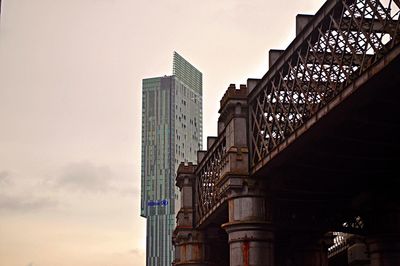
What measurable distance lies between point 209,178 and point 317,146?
26633 mm

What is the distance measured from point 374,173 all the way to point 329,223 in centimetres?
1044

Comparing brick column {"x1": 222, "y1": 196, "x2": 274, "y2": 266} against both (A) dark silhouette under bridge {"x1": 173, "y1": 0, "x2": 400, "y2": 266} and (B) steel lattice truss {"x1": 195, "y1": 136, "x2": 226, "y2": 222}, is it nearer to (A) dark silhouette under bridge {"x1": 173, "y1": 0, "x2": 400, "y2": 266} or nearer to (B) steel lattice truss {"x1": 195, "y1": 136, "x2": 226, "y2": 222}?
(A) dark silhouette under bridge {"x1": 173, "y1": 0, "x2": 400, "y2": 266}

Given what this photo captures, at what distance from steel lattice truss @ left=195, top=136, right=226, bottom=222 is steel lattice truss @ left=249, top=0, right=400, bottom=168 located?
1073 centimetres

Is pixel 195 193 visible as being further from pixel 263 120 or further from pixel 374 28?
pixel 374 28

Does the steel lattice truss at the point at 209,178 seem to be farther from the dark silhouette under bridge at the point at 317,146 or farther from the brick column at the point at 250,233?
the brick column at the point at 250,233

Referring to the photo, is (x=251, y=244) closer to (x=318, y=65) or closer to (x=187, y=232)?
(x=318, y=65)

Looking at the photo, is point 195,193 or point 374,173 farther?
point 195,193

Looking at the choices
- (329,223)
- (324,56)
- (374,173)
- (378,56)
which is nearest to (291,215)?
(329,223)

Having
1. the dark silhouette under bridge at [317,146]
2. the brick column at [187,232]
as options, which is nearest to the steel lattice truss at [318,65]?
the dark silhouette under bridge at [317,146]

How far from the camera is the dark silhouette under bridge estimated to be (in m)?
34.4

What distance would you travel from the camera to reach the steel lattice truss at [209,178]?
61.4 metres

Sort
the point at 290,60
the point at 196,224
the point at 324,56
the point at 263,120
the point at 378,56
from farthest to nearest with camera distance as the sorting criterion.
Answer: the point at 196,224, the point at 263,120, the point at 290,60, the point at 324,56, the point at 378,56

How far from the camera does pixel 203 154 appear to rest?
7400 cm

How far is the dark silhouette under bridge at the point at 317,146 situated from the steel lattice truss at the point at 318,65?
7 centimetres
